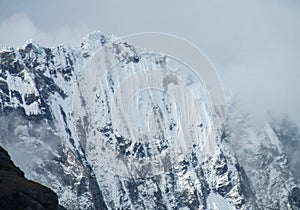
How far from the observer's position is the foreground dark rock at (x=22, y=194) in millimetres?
110375

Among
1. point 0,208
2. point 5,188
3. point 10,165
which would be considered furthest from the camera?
point 10,165

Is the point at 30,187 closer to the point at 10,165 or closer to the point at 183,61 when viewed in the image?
the point at 10,165

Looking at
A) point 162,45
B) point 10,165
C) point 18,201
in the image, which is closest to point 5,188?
point 18,201

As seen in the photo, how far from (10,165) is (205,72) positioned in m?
39.1

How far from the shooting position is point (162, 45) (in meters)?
121

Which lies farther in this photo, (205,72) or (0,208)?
(205,72)

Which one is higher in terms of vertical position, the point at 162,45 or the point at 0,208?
the point at 162,45

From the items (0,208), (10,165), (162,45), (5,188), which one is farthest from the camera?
(10,165)

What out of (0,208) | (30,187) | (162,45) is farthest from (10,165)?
(162,45)

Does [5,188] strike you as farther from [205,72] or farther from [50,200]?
[205,72]

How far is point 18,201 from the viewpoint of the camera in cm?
11131

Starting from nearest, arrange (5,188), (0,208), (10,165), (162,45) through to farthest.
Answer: (0,208), (5,188), (162,45), (10,165)

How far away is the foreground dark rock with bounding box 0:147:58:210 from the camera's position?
110375 millimetres

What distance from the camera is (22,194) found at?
373 ft
